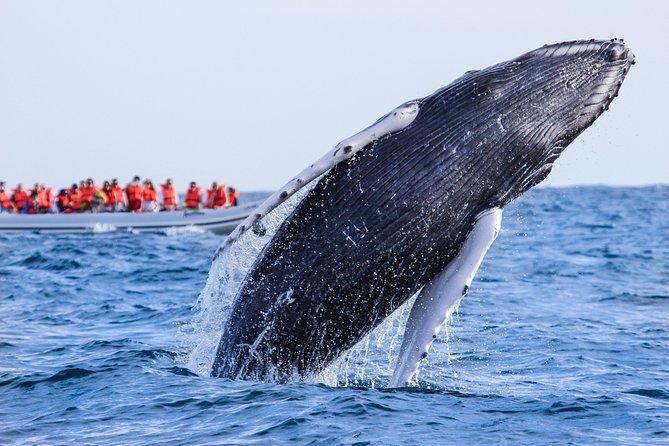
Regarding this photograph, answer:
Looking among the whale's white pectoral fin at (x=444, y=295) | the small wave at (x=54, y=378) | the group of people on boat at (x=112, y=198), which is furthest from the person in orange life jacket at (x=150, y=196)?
the whale's white pectoral fin at (x=444, y=295)

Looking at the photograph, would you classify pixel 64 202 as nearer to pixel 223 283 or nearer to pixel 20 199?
pixel 20 199

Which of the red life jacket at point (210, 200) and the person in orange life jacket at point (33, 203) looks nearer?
the person in orange life jacket at point (33, 203)

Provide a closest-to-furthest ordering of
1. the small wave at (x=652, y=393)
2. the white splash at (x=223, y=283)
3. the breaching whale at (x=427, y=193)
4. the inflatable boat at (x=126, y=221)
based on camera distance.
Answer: the breaching whale at (x=427, y=193)
the white splash at (x=223, y=283)
the small wave at (x=652, y=393)
the inflatable boat at (x=126, y=221)

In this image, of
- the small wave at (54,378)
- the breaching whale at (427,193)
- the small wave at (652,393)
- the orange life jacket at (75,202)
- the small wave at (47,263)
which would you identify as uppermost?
the orange life jacket at (75,202)

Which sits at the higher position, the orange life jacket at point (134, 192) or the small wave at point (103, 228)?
the orange life jacket at point (134, 192)

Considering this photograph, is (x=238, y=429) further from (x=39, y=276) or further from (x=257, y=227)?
(x=39, y=276)

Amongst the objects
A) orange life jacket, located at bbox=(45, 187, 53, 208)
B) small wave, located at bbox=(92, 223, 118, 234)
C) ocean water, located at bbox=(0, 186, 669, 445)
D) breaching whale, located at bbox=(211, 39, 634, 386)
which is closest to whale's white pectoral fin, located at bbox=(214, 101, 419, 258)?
breaching whale, located at bbox=(211, 39, 634, 386)

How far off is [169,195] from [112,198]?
315 cm

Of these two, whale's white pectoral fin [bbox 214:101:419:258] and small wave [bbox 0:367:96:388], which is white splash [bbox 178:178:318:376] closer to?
whale's white pectoral fin [bbox 214:101:419:258]

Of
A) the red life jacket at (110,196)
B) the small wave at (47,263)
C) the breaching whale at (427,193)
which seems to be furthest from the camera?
the red life jacket at (110,196)

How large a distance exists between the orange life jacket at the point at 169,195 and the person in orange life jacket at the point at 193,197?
6.57 ft

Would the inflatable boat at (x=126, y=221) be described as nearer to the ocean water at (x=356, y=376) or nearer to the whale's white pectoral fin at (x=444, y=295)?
the ocean water at (x=356, y=376)

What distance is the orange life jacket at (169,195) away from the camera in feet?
162

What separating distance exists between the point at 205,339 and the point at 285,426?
214cm
